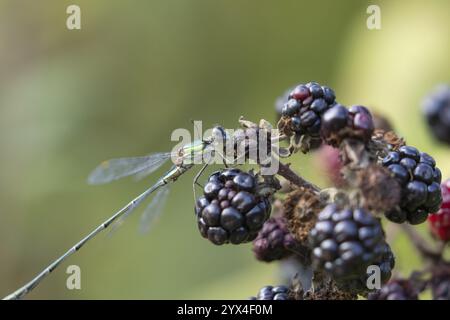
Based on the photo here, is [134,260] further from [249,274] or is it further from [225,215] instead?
[225,215]

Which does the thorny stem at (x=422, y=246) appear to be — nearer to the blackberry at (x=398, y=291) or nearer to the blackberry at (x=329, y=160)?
the blackberry at (x=398, y=291)

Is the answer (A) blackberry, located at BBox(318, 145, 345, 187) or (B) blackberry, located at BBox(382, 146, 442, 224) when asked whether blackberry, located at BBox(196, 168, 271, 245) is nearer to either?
(B) blackberry, located at BBox(382, 146, 442, 224)

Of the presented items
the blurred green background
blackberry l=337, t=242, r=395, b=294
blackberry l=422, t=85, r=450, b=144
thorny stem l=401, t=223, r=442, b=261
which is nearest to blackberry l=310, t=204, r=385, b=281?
blackberry l=337, t=242, r=395, b=294

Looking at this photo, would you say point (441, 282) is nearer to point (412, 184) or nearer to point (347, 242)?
point (412, 184)

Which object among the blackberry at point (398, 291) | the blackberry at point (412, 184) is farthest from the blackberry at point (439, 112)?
the blackberry at point (412, 184)

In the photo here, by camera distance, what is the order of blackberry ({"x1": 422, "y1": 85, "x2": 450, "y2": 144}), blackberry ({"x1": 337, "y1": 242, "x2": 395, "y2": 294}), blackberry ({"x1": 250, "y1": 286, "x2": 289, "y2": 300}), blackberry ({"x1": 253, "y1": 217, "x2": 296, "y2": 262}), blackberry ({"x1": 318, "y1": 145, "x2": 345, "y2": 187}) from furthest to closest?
blackberry ({"x1": 422, "y1": 85, "x2": 450, "y2": 144})
blackberry ({"x1": 318, "y1": 145, "x2": 345, "y2": 187})
blackberry ({"x1": 253, "y1": 217, "x2": 296, "y2": 262})
blackberry ({"x1": 250, "y1": 286, "x2": 289, "y2": 300})
blackberry ({"x1": 337, "y1": 242, "x2": 395, "y2": 294})

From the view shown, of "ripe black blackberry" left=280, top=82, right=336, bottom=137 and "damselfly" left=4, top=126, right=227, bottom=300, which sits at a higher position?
"ripe black blackberry" left=280, top=82, right=336, bottom=137
